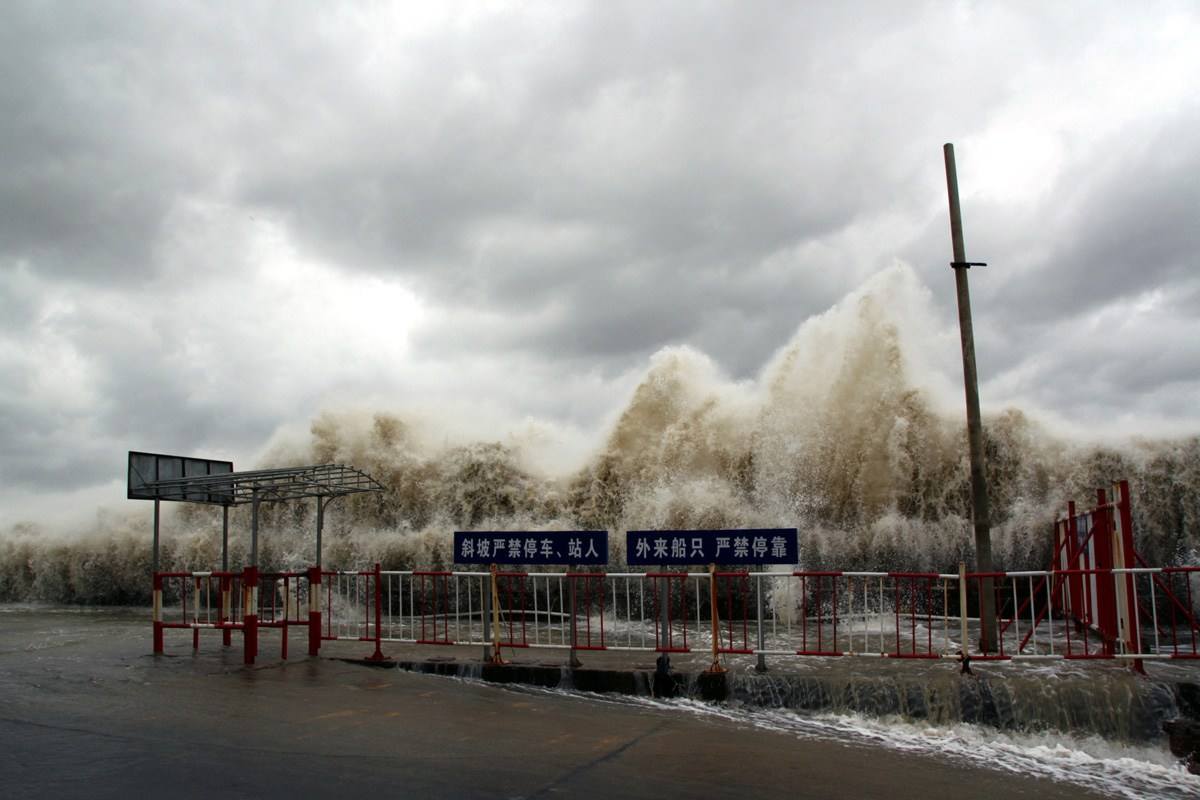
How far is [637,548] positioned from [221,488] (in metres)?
6.16

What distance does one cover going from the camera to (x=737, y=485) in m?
18.9

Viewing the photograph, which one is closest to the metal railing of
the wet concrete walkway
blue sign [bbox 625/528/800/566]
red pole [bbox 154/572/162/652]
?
red pole [bbox 154/572/162/652]

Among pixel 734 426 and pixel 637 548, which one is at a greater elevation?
pixel 734 426

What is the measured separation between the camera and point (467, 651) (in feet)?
36.1

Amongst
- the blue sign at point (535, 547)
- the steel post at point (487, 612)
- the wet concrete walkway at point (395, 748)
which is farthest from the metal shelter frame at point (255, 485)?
the wet concrete walkway at point (395, 748)

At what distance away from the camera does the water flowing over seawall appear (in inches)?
626

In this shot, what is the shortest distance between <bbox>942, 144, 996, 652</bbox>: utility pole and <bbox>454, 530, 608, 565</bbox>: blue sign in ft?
13.1

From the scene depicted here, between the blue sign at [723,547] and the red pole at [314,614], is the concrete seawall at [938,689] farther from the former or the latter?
the red pole at [314,614]

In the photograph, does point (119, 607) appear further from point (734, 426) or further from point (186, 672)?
point (734, 426)

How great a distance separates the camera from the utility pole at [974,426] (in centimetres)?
927

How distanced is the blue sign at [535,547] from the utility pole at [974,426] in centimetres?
399

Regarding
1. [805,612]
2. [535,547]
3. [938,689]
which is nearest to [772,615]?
[805,612]

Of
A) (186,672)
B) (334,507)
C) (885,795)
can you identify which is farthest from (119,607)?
(885,795)

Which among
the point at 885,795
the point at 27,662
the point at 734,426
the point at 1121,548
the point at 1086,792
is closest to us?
the point at 885,795
